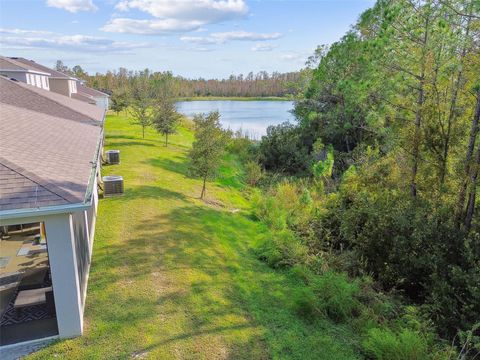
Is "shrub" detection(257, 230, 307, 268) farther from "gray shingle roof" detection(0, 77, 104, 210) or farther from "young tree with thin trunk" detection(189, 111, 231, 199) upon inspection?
"gray shingle roof" detection(0, 77, 104, 210)

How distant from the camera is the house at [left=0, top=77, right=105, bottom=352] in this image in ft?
16.8

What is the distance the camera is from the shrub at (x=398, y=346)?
5750 millimetres

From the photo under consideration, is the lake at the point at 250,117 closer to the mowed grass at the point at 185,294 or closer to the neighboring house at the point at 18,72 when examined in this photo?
the neighboring house at the point at 18,72

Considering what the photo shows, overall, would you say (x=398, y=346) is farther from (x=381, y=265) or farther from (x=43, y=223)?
(x=43, y=223)

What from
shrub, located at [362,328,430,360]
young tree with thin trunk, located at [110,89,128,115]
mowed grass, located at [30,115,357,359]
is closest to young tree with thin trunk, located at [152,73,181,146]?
young tree with thin trunk, located at [110,89,128,115]

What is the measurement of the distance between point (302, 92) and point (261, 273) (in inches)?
756

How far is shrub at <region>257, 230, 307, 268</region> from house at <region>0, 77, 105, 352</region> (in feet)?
15.9

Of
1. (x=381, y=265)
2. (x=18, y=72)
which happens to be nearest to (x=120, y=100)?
(x=18, y=72)

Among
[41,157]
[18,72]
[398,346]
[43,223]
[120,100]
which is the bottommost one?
[398,346]

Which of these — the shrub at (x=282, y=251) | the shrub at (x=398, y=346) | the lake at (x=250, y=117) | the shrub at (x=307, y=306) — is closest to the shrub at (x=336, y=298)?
the shrub at (x=307, y=306)

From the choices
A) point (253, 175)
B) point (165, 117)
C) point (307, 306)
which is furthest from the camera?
point (165, 117)

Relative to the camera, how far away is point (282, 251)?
33.8 feet

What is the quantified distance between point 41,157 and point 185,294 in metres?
4.05

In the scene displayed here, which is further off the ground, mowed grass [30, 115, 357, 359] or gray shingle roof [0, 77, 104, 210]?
gray shingle roof [0, 77, 104, 210]
